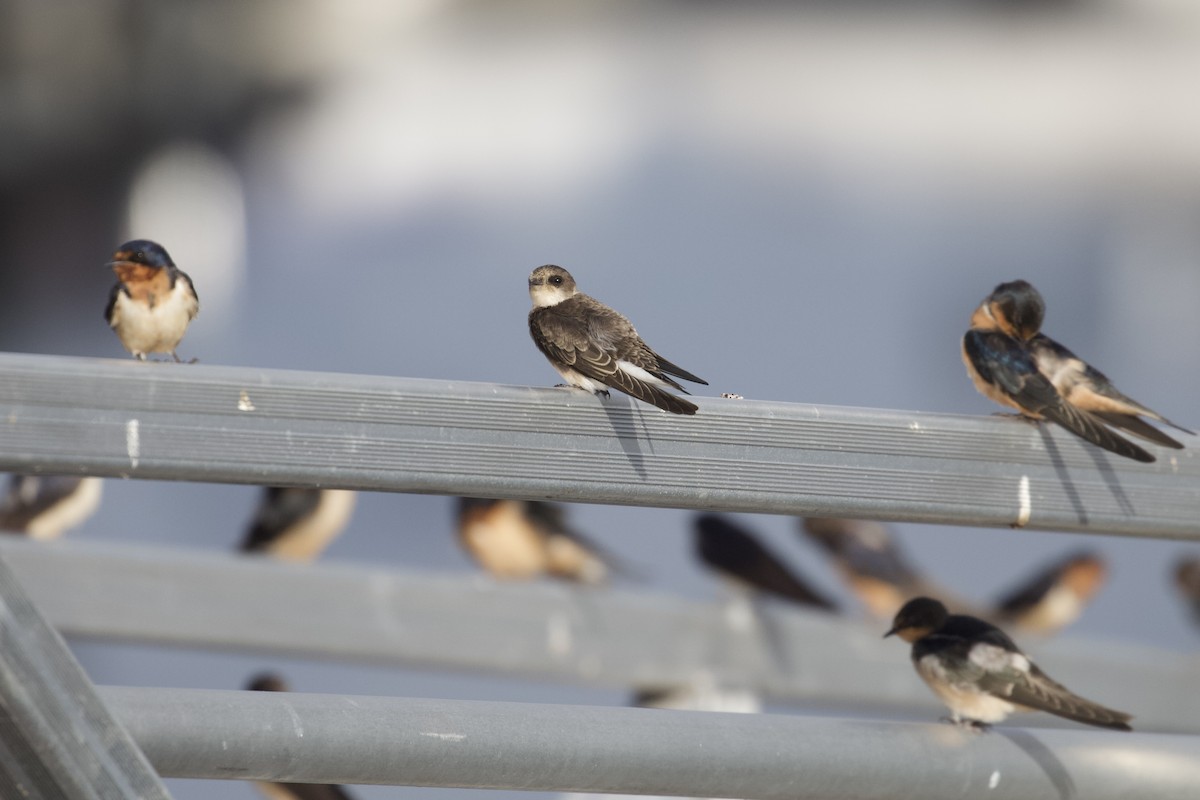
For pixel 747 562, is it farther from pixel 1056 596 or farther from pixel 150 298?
pixel 150 298

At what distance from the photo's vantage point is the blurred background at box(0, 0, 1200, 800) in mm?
8992

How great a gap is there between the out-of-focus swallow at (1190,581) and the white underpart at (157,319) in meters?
6.74

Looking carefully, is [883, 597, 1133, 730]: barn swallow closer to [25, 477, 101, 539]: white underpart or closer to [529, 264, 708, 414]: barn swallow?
[529, 264, 708, 414]: barn swallow

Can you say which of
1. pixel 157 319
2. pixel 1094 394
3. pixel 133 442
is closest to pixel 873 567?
pixel 1094 394

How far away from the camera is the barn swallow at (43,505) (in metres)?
6.15

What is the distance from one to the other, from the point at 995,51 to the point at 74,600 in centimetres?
705

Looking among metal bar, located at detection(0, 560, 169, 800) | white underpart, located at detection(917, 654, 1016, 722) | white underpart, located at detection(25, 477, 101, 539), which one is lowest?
white underpart, located at detection(917, 654, 1016, 722)

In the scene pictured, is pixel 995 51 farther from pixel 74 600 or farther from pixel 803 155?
pixel 74 600

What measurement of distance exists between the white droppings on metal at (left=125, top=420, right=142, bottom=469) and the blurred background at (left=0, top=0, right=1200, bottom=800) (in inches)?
265

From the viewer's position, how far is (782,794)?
2082 mm

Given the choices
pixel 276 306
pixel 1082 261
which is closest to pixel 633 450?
pixel 276 306

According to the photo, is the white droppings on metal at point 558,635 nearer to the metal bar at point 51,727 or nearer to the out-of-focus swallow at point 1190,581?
the metal bar at point 51,727

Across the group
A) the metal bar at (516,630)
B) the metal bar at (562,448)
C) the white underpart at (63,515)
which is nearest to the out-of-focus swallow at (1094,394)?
the metal bar at (562,448)

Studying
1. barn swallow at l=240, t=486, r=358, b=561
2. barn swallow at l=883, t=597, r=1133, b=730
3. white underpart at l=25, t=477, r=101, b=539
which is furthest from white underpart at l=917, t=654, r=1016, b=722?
white underpart at l=25, t=477, r=101, b=539
